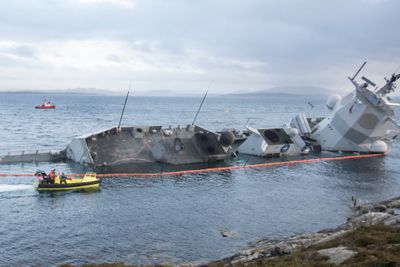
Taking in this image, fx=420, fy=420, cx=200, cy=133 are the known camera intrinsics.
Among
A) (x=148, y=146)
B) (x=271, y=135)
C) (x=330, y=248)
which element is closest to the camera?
(x=330, y=248)

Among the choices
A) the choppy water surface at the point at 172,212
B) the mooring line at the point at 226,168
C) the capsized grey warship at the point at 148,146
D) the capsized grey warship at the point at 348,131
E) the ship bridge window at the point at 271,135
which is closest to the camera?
the choppy water surface at the point at 172,212

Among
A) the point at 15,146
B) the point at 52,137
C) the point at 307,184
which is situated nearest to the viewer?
the point at 307,184

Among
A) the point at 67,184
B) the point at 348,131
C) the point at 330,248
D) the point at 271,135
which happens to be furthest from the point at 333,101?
the point at 330,248

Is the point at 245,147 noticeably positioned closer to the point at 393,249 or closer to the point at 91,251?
the point at 91,251

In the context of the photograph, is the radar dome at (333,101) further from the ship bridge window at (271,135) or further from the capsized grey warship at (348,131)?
the ship bridge window at (271,135)

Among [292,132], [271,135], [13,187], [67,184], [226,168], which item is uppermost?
[292,132]

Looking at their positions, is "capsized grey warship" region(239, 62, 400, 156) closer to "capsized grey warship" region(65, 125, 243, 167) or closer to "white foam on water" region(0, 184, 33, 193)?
"capsized grey warship" region(65, 125, 243, 167)

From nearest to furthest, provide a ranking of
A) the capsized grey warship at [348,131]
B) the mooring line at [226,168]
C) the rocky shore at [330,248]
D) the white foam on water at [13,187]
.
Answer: the rocky shore at [330,248] → the white foam on water at [13,187] → the mooring line at [226,168] → the capsized grey warship at [348,131]

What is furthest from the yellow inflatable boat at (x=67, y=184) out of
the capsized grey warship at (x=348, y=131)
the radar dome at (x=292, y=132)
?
the radar dome at (x=292, y=132)

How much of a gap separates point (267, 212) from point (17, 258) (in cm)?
2230

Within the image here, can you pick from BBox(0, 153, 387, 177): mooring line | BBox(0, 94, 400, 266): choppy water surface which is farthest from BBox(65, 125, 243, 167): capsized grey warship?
BBox(0, 153, 387, 177): mooring line

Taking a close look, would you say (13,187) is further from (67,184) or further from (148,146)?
(148,146)

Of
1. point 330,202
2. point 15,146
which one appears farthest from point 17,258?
point 15,146

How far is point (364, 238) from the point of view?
22.4 m
